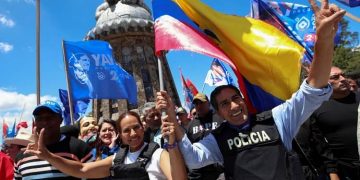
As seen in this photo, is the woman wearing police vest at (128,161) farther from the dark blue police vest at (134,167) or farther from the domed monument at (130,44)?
the domed monument at (130,44)

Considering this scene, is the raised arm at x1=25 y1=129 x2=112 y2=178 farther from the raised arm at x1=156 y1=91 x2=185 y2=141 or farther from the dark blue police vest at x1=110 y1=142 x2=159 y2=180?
the raised arm at x1=156 y1=91 x2=185 y2=141

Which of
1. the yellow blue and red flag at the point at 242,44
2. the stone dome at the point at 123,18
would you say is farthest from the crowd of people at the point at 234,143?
the stone dome at the point at 123,18

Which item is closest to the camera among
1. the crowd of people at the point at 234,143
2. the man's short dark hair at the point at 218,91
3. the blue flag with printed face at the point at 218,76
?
the crowd of people at the point at 234,143

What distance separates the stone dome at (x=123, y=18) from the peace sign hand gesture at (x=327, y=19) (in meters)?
21.0

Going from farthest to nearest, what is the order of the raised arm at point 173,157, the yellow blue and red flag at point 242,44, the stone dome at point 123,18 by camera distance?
1. the stone dome at point 123,18
2. the yellow blue and red flag at point 242,44
3. the raised arm at point 173,157

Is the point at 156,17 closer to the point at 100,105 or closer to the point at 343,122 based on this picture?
the point at 343,122

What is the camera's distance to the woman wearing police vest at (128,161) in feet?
9.76

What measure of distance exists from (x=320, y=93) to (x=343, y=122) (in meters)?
1.61

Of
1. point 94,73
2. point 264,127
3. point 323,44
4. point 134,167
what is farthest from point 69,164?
point 94,73

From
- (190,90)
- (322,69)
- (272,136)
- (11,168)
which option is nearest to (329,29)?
(322,69)

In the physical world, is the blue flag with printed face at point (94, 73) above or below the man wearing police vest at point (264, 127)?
above

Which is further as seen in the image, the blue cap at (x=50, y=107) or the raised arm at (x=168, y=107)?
the blue cap at (x=50, y=107)

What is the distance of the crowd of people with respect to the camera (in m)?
2.55

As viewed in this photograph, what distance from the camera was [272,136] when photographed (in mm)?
2637
